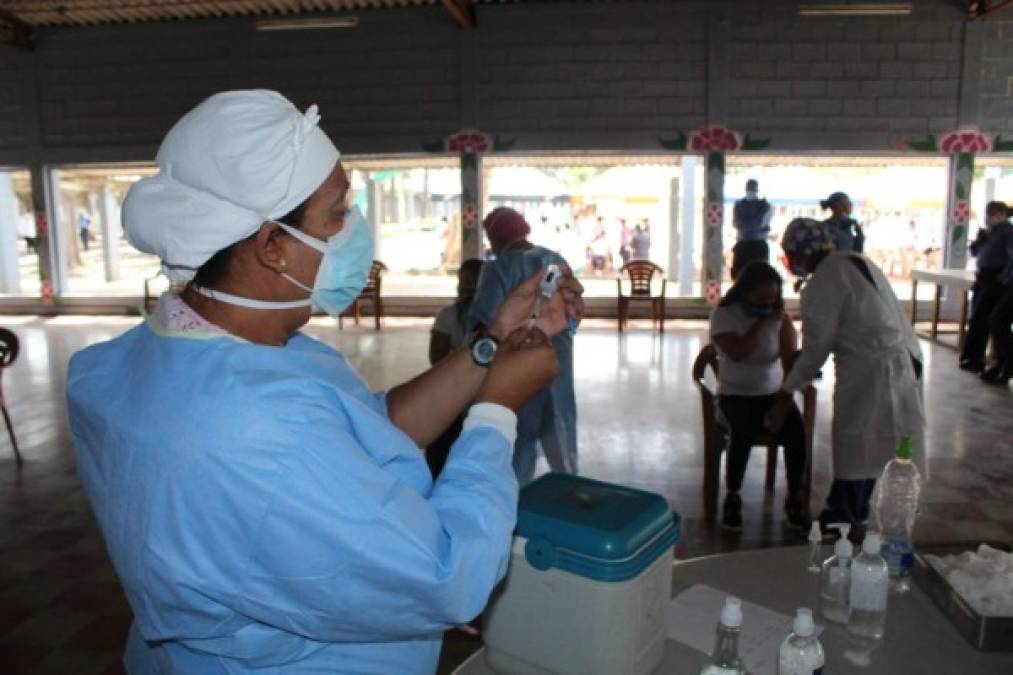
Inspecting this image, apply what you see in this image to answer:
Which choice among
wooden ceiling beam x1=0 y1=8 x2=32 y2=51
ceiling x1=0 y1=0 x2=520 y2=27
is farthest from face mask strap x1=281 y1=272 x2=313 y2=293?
wooden ceiling beam x1=0 y1=8 x2=32 y2=51

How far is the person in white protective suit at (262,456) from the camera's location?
32.3 inches

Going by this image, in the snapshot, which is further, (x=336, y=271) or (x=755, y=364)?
(x=755, y=364)

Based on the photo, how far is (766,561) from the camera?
171 centimetres

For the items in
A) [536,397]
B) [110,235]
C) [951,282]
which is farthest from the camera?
[110,235]

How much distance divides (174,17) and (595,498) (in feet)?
38.9

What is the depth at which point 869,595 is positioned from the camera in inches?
55.0

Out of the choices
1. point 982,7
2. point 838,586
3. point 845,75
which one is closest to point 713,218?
point 845,75

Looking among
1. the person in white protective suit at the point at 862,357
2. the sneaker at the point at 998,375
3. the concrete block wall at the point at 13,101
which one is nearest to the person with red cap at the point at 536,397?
the person in white protective suit at the point at 862,357

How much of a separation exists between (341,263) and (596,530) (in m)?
0.52

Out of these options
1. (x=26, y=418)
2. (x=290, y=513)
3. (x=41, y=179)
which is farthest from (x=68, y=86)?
(x=290, y=513)

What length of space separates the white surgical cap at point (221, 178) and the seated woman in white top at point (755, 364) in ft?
9.23

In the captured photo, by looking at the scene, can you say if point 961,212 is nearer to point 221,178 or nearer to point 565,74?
point 565,74

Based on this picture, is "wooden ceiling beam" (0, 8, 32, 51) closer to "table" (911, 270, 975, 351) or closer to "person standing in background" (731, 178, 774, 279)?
"person standing in background" (731, 178, 774, 279)

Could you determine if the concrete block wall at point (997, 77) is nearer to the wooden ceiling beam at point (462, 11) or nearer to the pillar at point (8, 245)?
the wooden ceiling beam at point (462, 11)
